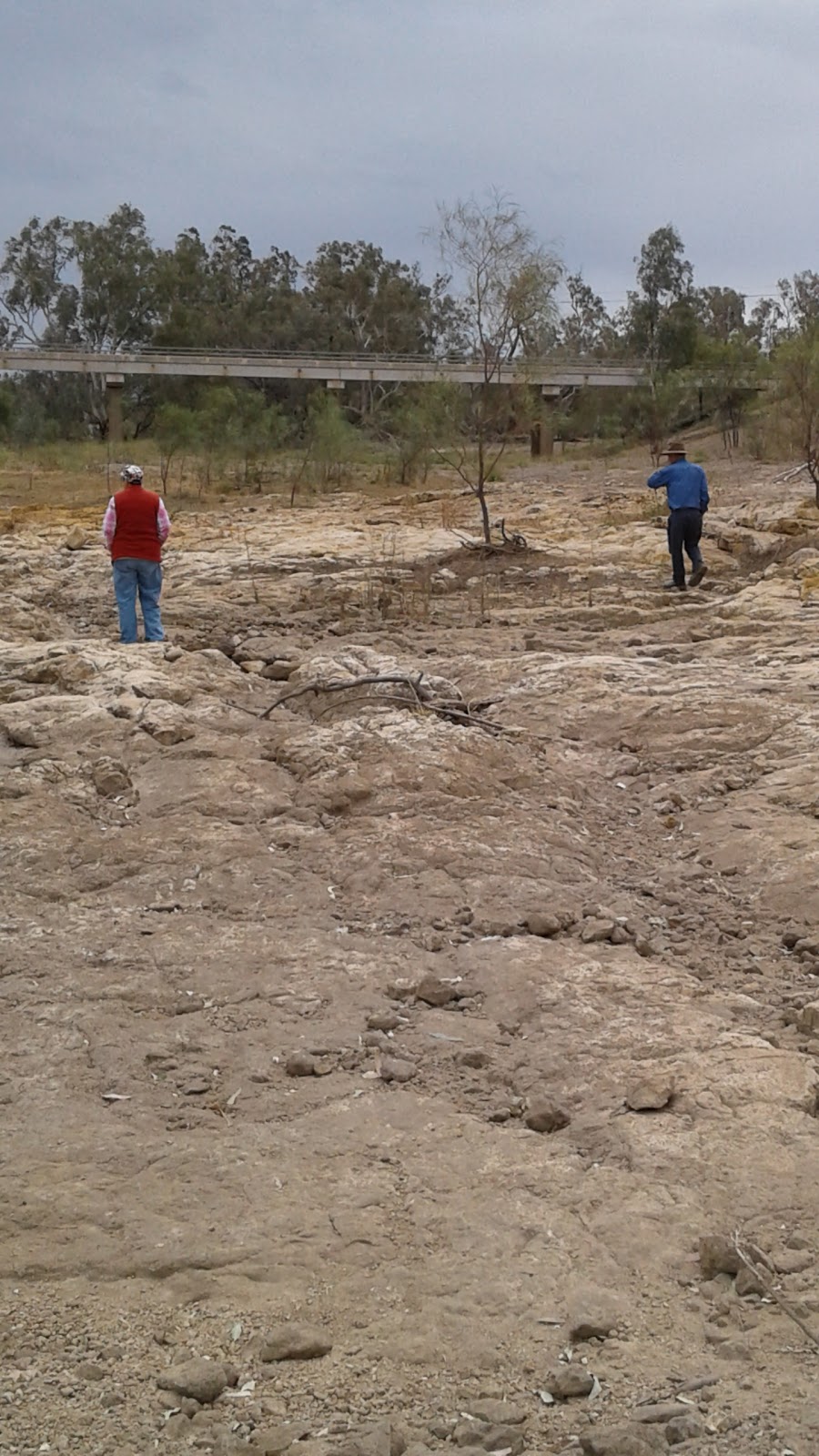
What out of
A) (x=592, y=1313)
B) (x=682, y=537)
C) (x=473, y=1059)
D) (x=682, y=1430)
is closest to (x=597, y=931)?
(x=473, y=1059)

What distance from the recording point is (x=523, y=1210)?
2.95 metres

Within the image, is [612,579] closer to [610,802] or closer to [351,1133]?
[610,802]

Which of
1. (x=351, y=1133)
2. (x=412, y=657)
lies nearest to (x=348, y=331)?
(x=412, y=657)

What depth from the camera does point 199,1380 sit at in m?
2.39

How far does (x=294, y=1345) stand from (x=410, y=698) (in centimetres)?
422

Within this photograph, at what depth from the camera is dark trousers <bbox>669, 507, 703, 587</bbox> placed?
414 inches

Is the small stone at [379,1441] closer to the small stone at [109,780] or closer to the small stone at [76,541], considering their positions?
the small stone at [109,780]

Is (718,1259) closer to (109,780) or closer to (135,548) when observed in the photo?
(109,780)

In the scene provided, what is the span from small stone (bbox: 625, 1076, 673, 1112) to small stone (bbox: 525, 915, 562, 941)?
1.06 m

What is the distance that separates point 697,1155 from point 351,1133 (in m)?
0.83

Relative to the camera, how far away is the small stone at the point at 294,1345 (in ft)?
8.14

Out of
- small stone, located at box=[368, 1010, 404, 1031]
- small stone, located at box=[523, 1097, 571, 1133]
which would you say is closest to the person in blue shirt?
small stone, located at box=[368, 1010, 404, 1031]

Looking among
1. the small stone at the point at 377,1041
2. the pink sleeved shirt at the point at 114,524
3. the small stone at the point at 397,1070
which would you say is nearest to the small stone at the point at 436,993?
the small stone at the point at 377,1041

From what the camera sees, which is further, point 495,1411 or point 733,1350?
point 733,1350
